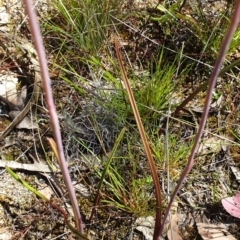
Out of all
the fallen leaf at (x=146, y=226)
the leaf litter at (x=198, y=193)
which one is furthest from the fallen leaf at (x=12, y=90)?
the fallen leaf at (x=146, y=226)

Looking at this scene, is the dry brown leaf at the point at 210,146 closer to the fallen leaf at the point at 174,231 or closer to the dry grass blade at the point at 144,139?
the fallen leaf at the point at 174,231

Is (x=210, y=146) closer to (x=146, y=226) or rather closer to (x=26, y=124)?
(x=146, y=226)

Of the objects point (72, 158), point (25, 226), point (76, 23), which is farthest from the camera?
point (76, 23)

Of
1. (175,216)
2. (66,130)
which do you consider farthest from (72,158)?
(175,216)

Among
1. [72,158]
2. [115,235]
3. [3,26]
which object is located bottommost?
[115,235]

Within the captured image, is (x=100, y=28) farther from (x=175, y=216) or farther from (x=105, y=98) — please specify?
(x=175, y=216)

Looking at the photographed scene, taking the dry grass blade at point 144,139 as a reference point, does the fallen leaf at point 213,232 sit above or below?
below

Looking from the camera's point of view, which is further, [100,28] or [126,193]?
[100,28]
